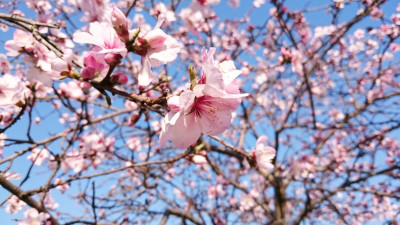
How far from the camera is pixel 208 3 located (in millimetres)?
3184

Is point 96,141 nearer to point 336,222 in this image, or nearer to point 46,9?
point 46,9

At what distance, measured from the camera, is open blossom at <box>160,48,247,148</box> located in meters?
0.72

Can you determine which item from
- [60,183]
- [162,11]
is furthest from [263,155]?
[162,11]

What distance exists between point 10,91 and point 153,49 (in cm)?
86

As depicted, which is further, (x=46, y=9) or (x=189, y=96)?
(x=46, y=9)

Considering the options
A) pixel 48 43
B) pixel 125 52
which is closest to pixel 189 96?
pixel 125 52

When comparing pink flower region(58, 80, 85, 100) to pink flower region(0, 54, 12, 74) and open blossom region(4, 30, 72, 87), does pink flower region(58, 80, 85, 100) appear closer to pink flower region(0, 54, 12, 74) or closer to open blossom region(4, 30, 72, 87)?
pink flower region(0, 54, 12, 74)

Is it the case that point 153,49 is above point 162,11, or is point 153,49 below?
below

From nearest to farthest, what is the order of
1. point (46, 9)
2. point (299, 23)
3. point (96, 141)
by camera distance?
1. point (46, 9)
2. point (96, 141)
3. point (299, 23)

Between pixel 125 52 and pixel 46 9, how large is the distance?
7.38ft

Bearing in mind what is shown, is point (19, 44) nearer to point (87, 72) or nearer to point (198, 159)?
point (87, 72)

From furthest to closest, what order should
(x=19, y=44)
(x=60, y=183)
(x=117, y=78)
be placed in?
(x=60, y=183) → (x=19, y=44) → (x=117, y=78)

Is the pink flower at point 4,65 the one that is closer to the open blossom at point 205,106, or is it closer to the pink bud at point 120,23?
the pink bud at point 120,23

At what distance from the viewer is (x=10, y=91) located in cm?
139
